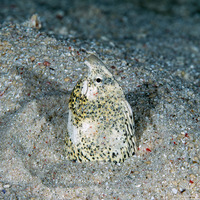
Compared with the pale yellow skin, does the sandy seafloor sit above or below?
below

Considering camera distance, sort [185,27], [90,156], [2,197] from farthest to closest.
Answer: [185,27], [90,156], [2,197]

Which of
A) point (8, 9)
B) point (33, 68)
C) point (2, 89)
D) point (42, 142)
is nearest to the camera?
point (42, 142)

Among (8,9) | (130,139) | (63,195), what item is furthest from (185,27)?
(63,195)

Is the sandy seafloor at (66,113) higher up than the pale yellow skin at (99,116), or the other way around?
the pale yellow skin at (99,116)

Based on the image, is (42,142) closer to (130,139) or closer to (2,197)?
(2,197)
